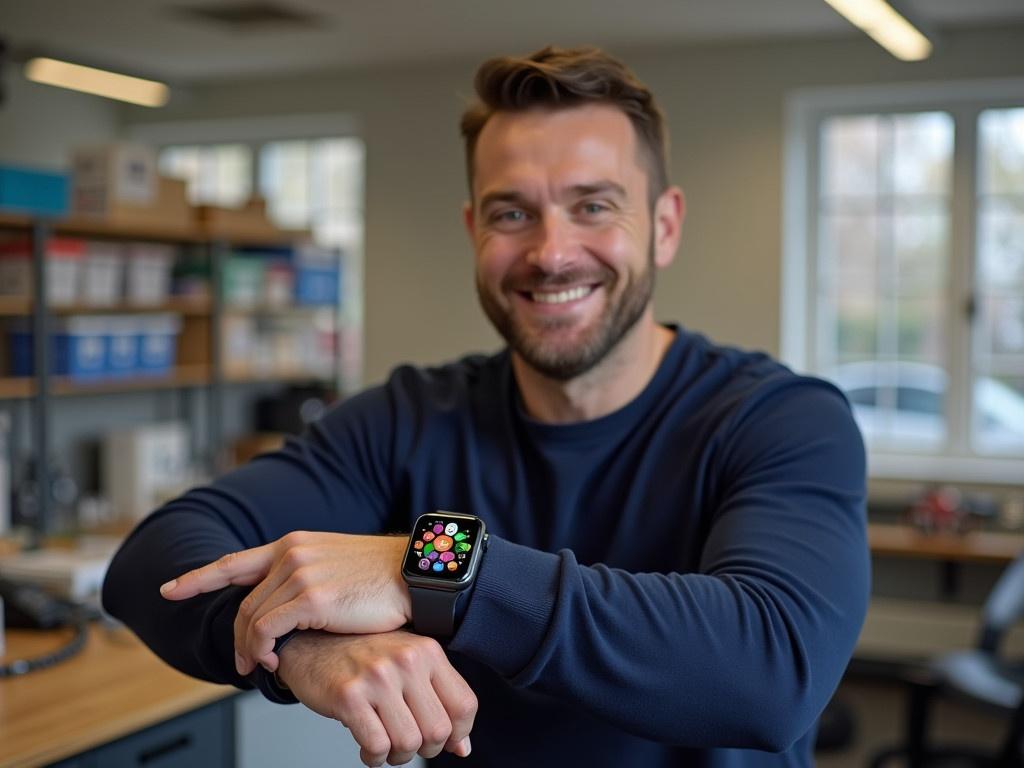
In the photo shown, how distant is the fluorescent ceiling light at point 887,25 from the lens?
437 centimetres

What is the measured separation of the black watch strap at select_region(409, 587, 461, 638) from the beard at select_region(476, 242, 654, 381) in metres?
0.49

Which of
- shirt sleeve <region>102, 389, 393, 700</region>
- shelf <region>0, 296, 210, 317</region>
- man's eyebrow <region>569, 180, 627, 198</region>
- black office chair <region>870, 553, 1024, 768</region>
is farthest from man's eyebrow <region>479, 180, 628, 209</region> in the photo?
shelf <region>0, 296, 210, 317</region>

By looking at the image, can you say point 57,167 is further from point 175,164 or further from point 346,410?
point 346,410

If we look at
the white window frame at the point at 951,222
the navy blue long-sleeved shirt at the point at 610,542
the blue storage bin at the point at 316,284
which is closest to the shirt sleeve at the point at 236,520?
the navy blue long-sleeved shirt at the point at 610,542

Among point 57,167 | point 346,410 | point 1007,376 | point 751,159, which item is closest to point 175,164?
point 57,167

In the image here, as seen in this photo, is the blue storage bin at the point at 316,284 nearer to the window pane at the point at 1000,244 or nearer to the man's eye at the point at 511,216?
the window pane at the point at 1000,244

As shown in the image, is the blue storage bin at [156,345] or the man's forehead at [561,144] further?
the blue storage bin at [156,345]

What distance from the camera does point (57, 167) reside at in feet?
24.9

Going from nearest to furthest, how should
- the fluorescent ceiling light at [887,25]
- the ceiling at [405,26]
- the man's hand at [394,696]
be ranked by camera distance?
1. the man's hand at [394,696]
2. the fluorescent ceiling light at [887,25]
3. the ceiling at [405,26]

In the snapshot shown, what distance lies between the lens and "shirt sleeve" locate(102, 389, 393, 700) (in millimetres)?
1325

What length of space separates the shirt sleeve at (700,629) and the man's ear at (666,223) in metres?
0.50

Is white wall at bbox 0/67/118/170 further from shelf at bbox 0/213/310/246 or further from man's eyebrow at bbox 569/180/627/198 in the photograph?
man's eyebrow at bbox 569/180/627/198

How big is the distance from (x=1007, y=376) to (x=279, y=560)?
544 centimetres

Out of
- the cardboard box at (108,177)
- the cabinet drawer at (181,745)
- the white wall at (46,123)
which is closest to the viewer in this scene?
the cabinet drawer at (181,745)
